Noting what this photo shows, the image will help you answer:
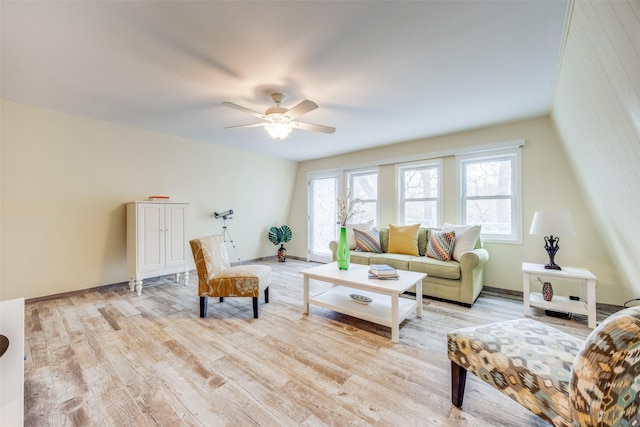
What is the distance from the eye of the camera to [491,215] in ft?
12.1

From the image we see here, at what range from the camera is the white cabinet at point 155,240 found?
344 cm

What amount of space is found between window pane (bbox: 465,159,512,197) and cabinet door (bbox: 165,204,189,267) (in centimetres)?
451

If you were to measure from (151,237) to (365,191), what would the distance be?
377 centimetres

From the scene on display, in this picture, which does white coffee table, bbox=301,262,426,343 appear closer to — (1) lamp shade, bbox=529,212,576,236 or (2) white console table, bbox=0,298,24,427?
(1) lamp shade, bbox=529,212,576,236

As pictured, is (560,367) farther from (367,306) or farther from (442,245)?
(442,245)

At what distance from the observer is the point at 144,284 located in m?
3.86

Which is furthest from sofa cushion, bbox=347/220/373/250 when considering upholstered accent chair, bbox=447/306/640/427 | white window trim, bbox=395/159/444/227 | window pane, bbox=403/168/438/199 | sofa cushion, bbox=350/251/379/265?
upholstered accent chair, bbox=447/306/640/427

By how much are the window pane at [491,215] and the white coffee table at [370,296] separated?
180cm

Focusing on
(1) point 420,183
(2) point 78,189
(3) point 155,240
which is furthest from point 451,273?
(2) point 78,189

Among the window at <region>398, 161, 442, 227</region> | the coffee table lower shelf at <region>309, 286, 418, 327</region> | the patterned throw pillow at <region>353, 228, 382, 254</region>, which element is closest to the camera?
the coffee table lower shelf at <region>309, 286, 418, 327</region>

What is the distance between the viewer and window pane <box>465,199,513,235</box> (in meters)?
3.57

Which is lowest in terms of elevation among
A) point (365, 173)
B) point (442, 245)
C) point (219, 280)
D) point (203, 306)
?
→ point (203, 306)

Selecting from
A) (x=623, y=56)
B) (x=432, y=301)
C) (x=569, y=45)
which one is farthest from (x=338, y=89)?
(x=432, y=301)

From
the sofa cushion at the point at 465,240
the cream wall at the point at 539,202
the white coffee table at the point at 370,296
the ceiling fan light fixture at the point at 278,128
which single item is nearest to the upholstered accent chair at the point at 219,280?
the white coffee table at the point at 370,296
